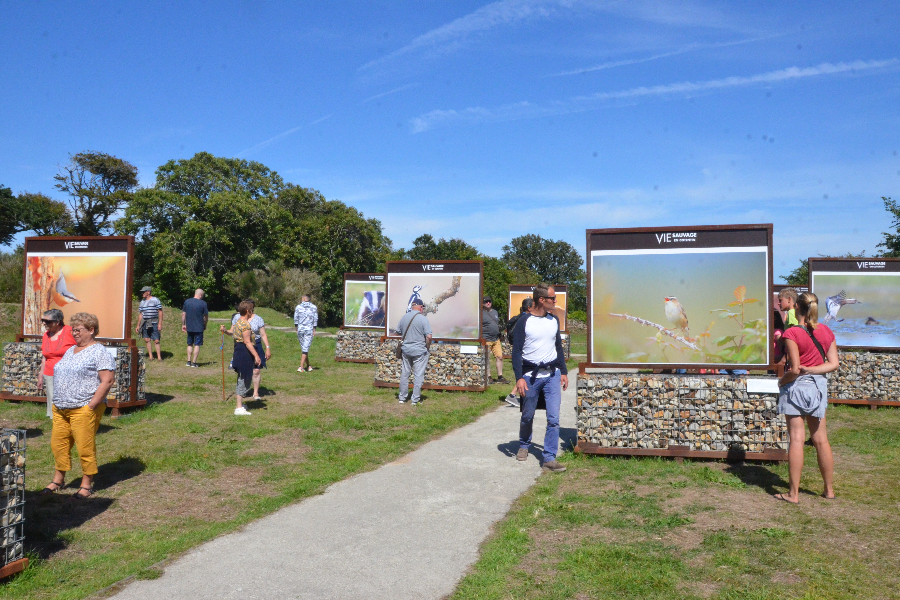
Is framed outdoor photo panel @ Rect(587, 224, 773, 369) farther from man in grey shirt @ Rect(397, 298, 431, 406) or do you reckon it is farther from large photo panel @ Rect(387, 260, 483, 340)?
large photo panel @ Rect(387, 260, 483, 340)

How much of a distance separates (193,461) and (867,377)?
11.7 m

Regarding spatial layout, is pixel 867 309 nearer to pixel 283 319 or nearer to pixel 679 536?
pixel 679 536

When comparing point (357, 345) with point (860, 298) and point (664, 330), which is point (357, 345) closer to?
point (860, 298)

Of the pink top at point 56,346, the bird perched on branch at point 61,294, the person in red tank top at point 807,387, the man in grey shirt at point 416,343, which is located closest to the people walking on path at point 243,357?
the man in grey shirt at point 416,343

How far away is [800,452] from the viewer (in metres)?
5.96

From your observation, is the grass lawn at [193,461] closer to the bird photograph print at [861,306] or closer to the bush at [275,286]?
the bird photograph print at [861,306]

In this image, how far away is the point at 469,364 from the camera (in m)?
13.9

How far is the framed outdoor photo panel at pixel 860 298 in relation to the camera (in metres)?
12.7

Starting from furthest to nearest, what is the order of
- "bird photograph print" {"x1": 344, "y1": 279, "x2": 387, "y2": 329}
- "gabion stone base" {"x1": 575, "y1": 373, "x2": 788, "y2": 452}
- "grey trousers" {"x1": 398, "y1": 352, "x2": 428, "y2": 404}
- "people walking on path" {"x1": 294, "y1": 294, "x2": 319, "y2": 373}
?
"bird photograph print" {"x1": 344, "y1": 279, "x2": 387, "y2": 329} → "people walking on path" {"x1": 294, "y1": 294, "x2": 319, "y2": 373} → "grey trousers" {"x1": 398, "y1": 352, "x2": 428, "y2": 404} → "gabion stone base" {"x1": 575, "y1": 373, "x2": 788, "y2": 452}

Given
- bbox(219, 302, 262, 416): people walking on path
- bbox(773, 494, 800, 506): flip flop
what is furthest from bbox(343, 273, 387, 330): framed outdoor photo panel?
bbox(773, 494, 800, 506): flip flop

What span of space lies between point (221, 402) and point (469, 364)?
16.1 ft

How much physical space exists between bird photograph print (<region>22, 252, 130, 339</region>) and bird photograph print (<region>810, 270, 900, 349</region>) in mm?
12677

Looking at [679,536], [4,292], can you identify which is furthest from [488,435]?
[4,292]

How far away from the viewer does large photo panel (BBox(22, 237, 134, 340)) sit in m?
10.9
